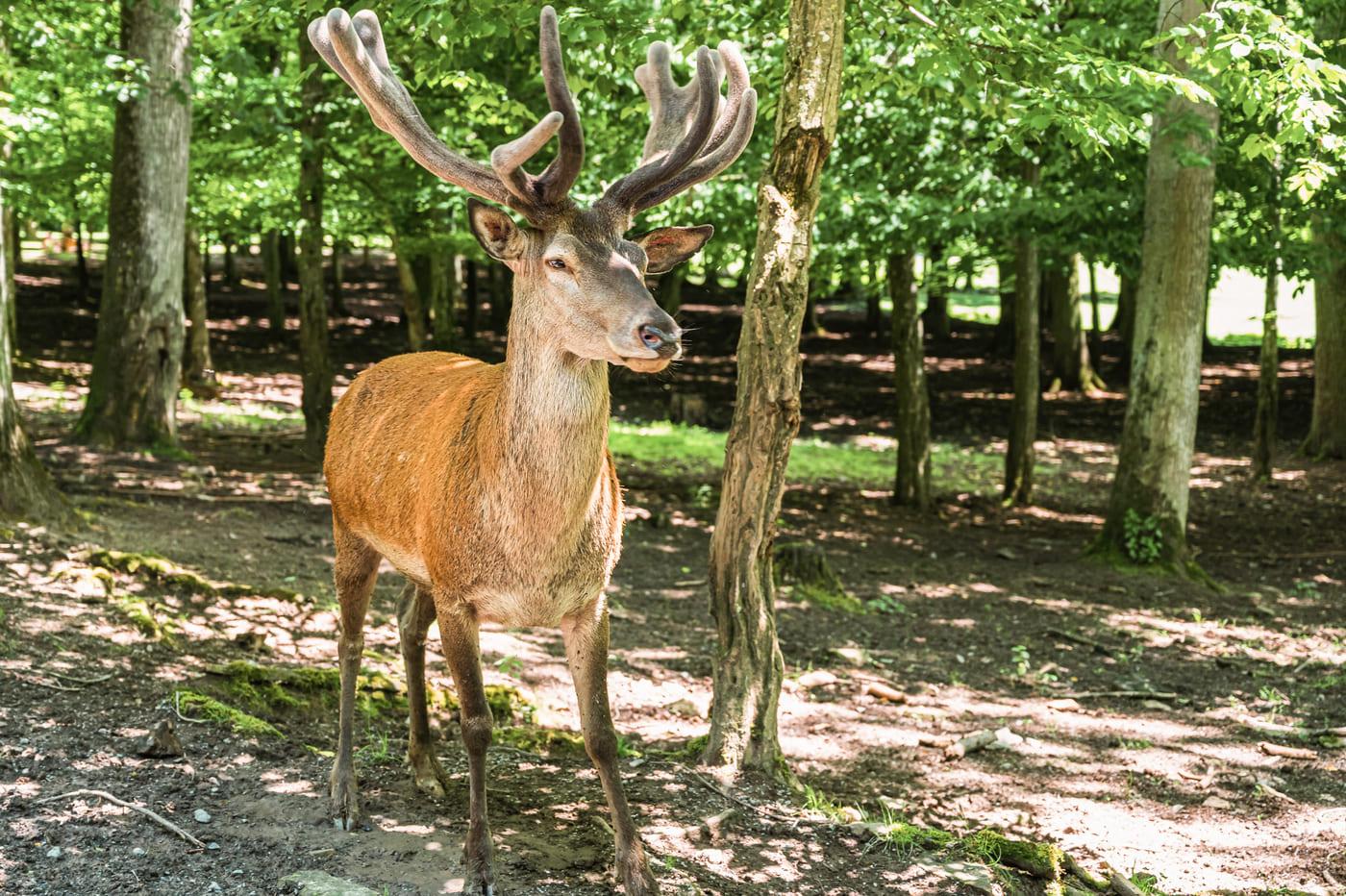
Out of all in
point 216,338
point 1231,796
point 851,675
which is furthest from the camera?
point 216,338

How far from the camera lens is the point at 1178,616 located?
32.7ft

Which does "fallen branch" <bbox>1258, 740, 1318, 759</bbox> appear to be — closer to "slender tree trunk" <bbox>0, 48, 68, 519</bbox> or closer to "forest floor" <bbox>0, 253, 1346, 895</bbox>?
"forest floor" <bbox>0, 253, 1346, 895</bbox>

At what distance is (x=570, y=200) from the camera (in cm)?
435

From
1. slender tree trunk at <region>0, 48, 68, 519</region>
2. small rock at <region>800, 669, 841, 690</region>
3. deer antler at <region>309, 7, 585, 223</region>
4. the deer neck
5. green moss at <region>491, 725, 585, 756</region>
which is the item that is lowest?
small rock at <region>800, 669, 841, 690</region>

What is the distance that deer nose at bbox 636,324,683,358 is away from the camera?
12.7ft

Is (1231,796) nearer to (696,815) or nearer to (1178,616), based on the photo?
(696,815)

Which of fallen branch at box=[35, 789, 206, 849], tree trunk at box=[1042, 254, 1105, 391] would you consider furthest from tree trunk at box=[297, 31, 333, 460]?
tree trunk at box=[1042, 254, 1105, 391]

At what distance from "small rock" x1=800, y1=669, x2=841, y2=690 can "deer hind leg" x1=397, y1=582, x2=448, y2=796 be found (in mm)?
2940

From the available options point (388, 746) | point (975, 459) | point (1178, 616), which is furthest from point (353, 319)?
point (388, 746)

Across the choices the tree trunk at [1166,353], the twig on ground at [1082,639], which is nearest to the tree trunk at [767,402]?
the twig on ground at [1082,639]

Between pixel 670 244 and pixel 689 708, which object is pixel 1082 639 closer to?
pixel 689 708

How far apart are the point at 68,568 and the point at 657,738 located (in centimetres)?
330

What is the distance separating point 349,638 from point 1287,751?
191 inches

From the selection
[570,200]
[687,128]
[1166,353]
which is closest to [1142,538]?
[1166,353]
